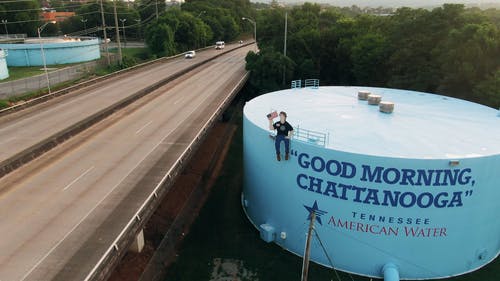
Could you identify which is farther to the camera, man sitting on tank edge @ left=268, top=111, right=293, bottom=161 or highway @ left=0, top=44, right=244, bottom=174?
highway @ left=0, top=44, right=244, bottom=174

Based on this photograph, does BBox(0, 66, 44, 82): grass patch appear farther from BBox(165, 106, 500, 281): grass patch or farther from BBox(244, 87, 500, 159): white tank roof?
BBox(244, 87, 500, 159): white tank roof

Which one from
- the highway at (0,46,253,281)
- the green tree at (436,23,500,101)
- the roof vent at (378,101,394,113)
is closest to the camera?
the highway at (0,46,253,281)

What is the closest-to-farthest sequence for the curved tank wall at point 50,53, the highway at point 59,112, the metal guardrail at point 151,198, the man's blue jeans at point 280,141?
the metal guardrail at point 151,198 → the man's blue jeans at point 280,141 → the highway at point 59,112 → the curved tank wall at point 50,53

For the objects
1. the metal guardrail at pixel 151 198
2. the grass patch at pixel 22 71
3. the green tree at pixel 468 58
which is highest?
the green tree at pixel 468 58

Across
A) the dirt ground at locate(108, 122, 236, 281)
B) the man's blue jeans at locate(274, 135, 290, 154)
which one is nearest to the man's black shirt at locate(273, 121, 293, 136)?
the man's blue jeans at locate(274, 135, 290, 154)

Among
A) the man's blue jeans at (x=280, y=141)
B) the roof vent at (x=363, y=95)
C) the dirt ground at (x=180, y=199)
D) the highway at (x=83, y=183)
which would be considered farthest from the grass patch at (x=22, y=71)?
the man's blue jeans at (x=280, y=141)

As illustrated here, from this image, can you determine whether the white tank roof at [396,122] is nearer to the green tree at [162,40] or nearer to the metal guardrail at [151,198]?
the metal guardrail at [151,198]

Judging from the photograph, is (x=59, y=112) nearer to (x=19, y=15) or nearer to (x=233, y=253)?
(x=233, y=253)
